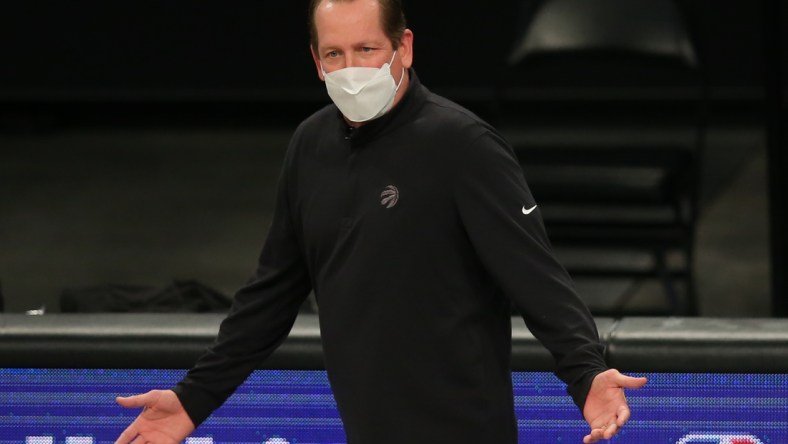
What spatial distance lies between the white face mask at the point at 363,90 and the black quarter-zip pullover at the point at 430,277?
0.04 m

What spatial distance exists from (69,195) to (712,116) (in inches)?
135

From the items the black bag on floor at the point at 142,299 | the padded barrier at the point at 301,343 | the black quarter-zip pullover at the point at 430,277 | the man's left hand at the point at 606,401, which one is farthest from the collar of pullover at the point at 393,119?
the black bag on floor at the point at 142,299

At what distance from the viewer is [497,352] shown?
2043mm

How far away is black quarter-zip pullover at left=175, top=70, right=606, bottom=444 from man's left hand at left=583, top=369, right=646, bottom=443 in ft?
0.06

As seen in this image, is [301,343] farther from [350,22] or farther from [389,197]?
[350,22]

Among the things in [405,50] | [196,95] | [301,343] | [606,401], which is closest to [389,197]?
[405,50]

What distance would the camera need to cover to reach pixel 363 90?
1.97 metres

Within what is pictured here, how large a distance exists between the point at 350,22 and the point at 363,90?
3.6 inches

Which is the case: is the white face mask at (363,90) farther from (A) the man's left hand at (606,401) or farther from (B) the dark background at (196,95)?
(B) the dark background at (196,95)

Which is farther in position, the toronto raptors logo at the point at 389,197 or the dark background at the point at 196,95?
the dark background at the point at 196,95

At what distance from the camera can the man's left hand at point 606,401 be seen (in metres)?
1.88

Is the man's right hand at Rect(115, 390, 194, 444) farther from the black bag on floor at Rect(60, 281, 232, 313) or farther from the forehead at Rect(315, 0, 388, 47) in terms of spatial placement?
the black bag on floor at Rect(60, 281, 232, 313)

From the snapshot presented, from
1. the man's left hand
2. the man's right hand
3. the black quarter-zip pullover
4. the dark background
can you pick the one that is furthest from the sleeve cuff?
the dark background

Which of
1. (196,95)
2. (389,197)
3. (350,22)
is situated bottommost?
(389,197)
